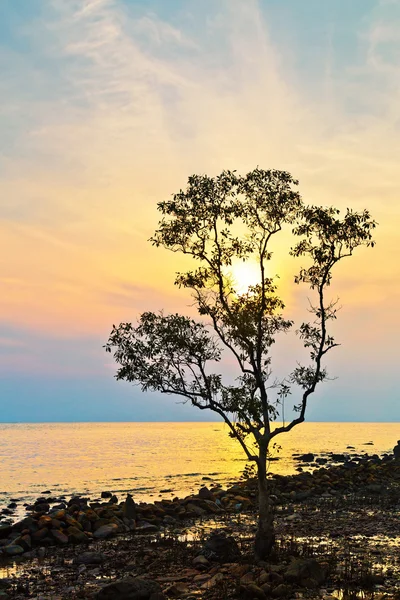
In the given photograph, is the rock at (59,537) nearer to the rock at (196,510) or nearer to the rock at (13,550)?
the rock at (13,550)

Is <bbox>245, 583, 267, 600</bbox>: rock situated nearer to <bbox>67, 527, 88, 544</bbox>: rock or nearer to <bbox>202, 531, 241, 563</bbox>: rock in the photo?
<bbox>202, 531, 241, 563</bbox>: rock

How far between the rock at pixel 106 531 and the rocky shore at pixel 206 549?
51 mm

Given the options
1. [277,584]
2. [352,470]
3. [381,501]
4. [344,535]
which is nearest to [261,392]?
[277,584]

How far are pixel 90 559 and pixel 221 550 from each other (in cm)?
596

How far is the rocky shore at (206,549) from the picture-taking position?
17.7 m

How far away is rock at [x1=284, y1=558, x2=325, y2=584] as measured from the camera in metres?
17.8

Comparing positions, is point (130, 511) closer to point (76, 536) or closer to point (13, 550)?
point (76, 536)

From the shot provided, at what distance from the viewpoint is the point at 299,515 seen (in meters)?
34.4

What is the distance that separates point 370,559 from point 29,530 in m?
17.4

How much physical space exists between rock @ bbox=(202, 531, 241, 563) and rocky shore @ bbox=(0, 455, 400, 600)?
4cm

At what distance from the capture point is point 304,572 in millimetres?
17922

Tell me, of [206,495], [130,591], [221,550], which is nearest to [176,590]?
[130,591]

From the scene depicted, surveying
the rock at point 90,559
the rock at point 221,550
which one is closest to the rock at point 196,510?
the rock at point 90,559

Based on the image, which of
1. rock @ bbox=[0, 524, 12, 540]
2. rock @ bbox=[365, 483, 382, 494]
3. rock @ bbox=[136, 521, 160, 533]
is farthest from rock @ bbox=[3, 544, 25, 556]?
rock @ bbox=[365, 483, 382, 494]
